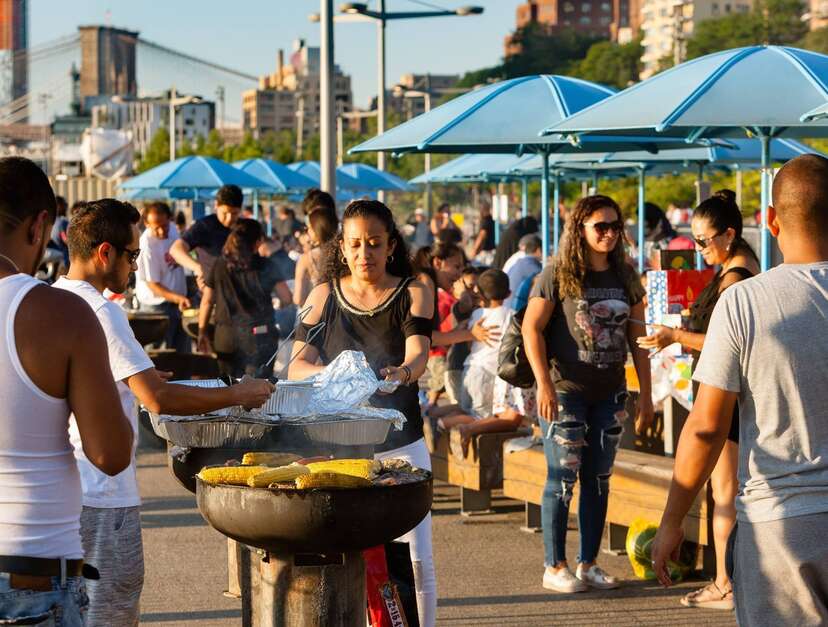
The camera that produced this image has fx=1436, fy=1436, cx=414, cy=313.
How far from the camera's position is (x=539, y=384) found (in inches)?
260

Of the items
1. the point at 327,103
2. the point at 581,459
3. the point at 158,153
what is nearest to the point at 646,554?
the point at 581,459

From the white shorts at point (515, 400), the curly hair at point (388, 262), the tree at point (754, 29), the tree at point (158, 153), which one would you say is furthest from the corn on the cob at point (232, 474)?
the tree at point (754, 29)

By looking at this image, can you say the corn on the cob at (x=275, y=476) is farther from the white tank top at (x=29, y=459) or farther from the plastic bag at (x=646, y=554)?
the plastic bag at (x=646, y=554)

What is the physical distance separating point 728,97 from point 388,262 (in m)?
3.22

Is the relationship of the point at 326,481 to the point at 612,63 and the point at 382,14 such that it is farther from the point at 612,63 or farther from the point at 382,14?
the point at 612,63

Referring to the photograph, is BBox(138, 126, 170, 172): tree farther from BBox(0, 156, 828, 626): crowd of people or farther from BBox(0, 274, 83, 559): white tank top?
BBox(0, 274, 83, 559): white tank top

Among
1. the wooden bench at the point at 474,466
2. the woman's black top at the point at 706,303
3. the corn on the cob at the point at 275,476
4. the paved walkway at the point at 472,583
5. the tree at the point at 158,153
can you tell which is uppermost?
the tree at the point at 158,153

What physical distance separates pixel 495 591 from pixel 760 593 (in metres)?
3.71

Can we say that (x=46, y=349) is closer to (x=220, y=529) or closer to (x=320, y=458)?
(x=220, y=529)

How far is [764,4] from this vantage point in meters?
134

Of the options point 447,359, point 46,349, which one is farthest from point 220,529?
point 447,359

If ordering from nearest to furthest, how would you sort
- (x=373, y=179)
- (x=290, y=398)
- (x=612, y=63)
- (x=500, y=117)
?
(x=290, y=398) < (x=500, y=117) < (x=373, y=179) < (x=612, y=63)

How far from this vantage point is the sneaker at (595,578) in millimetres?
6984

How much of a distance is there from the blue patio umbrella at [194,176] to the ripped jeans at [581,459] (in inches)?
665
